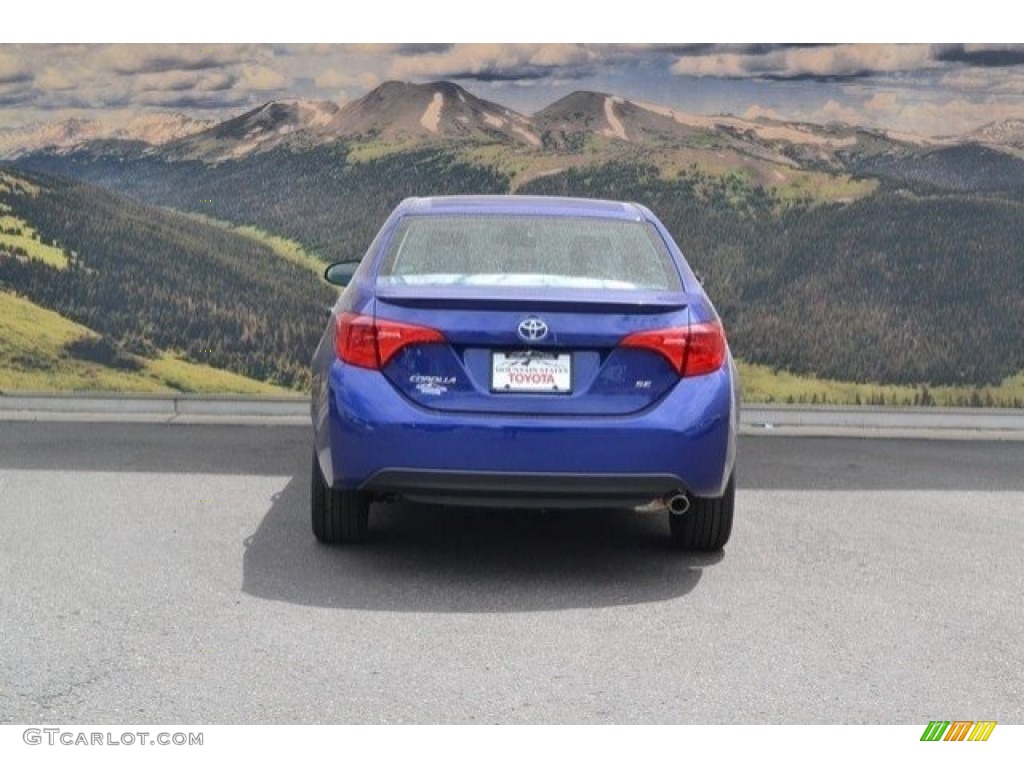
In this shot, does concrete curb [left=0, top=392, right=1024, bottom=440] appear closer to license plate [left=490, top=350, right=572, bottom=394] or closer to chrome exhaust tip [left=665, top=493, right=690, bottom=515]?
chrome exhaust tip [left=665, top=493, right=690, bottom=515]

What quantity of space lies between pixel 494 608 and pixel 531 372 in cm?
92

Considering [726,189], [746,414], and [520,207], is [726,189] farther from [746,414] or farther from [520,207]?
[520,207]

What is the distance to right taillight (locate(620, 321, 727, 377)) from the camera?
679 cm

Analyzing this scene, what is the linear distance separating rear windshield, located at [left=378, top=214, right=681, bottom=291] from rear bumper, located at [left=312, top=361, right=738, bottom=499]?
0.59 metres

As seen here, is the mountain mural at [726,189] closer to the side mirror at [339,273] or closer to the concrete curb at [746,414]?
the concrete curb at [746,414]

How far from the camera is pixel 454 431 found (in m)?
6.70

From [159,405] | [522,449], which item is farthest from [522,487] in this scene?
[159,405]

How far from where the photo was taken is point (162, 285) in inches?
496

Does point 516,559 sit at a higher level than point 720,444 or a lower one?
lower

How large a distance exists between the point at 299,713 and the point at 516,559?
247cm

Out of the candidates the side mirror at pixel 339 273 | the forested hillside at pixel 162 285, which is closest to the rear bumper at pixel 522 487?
the side mirror at pixel 339 273

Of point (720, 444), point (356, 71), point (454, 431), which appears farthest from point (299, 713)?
point (356, 71)

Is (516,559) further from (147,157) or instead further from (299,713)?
(147,157)

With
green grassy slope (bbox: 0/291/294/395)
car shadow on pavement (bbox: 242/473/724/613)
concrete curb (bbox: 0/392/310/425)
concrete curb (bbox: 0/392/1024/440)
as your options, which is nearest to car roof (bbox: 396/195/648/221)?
car shadow on pavement (bbox: 242/473/724/613)
